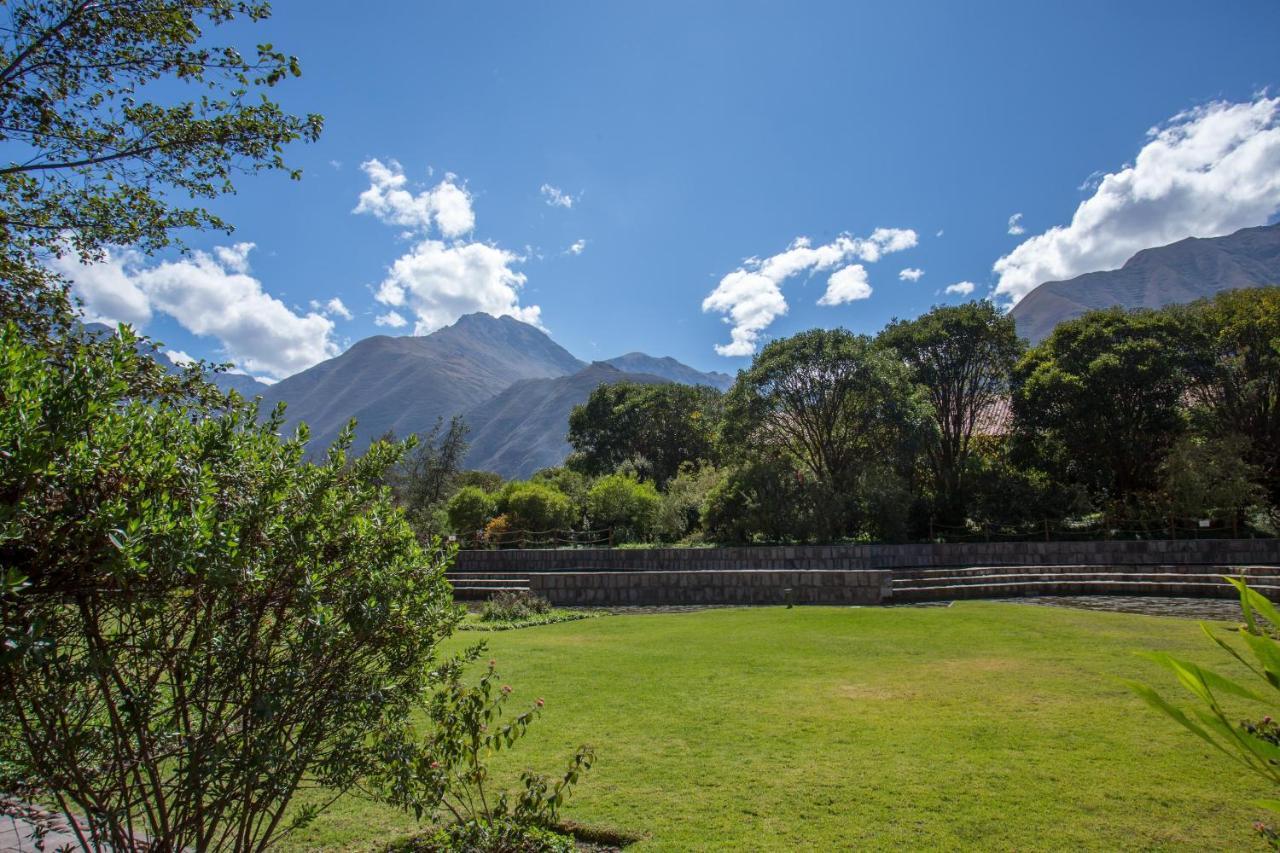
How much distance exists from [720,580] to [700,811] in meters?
13.3

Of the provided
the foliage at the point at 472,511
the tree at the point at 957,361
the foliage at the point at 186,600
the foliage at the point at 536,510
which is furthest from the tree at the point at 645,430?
the foliage at the point at 186,600

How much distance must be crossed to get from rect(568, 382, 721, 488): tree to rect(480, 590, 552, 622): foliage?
26.0 metres

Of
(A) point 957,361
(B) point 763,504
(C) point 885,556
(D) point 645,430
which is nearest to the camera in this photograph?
(C) point 885,556

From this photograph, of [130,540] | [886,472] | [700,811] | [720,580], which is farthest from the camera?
[886,472]

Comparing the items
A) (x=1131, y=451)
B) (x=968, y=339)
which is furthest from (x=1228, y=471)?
(x=968, y=339)

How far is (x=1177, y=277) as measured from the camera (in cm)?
18225

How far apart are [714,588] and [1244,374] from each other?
22.6 metres

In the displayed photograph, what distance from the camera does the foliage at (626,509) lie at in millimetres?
27703

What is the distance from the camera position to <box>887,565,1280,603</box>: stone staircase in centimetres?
1539

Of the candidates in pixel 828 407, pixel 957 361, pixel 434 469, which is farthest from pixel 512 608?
pixel 434 469

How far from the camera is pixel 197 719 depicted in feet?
10.4

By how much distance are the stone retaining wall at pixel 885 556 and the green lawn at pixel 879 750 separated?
10815mm

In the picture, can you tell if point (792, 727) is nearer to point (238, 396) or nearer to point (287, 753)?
point (287, 753)

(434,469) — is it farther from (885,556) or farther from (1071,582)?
(1071,582)
